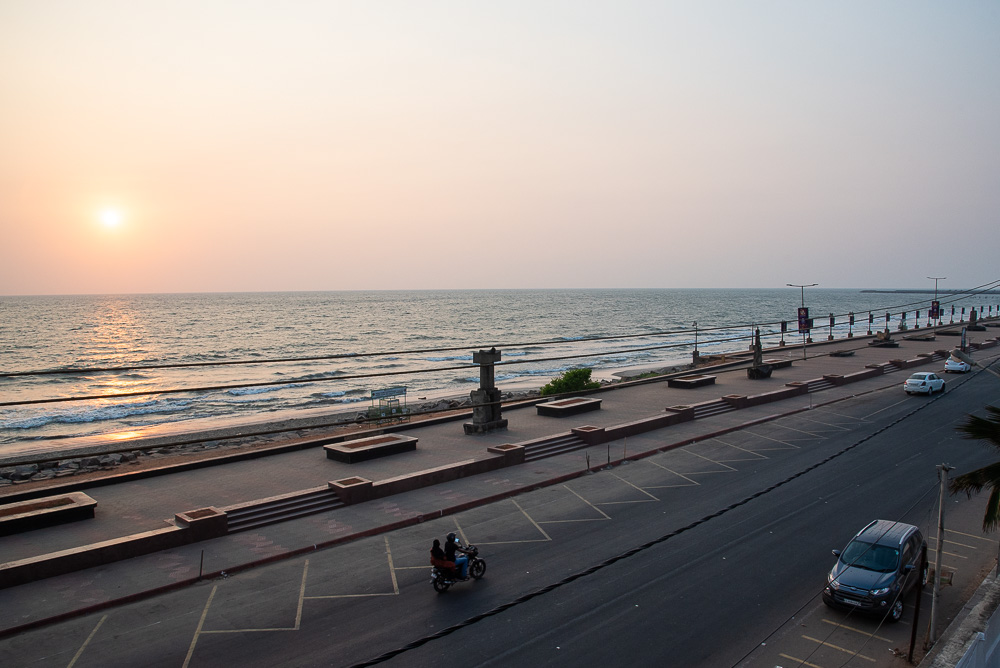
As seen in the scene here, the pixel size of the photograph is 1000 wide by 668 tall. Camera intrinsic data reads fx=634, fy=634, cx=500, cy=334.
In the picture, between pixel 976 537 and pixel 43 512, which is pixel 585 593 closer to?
pixel 976 537

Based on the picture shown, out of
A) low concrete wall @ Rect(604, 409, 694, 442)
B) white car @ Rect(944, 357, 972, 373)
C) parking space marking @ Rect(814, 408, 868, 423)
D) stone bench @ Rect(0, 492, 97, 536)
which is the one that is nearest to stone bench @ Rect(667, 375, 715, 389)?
parking space marking @ Rect(814, 408, 868, 423)

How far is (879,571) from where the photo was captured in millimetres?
13945

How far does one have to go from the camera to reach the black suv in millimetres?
13406

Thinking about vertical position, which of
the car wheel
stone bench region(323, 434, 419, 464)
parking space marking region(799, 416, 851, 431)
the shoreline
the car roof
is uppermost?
the car roof

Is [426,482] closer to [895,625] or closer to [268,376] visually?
[895,625]

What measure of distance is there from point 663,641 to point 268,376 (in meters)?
68.8

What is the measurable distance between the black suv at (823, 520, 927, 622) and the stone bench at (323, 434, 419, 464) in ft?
57.5

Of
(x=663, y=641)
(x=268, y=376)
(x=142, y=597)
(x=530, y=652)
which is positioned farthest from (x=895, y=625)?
(x=268, y=376)

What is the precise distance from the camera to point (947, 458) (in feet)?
84.8

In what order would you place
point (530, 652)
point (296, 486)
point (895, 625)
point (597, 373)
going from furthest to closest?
point (597, 373) → point (296, 486) → point (895, 625) → point (530, 652)

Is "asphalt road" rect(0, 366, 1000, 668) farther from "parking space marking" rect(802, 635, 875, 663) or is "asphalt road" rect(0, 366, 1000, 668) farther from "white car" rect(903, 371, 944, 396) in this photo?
"white car" rect(903, 371, 944, 396)

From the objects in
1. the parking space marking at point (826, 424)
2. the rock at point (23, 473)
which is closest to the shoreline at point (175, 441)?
the rock at point (23, 473)

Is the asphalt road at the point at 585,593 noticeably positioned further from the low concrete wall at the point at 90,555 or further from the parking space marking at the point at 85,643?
the low concrete wall at the point at 90,555

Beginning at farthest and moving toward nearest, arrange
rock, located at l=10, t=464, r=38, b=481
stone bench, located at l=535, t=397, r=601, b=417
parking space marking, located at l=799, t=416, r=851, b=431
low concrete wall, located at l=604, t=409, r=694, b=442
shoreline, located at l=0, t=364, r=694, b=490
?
stone bench, located at l=535, t=397, r=601, b=417 → shoreline, located at l=0, t=364, r=694, b=490 → rock, located at l=10, t=464, r=38, b=481 → parking space marking, located at l=799, t=416, r=851, b=431 → low concrete wall, located at l=604, t=409, r=694, b=442
